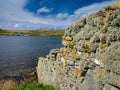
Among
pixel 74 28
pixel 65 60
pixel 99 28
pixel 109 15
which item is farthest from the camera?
pixel 65 60

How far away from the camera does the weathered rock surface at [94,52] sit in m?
7.06

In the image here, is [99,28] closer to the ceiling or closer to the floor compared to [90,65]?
closer to the ceiling

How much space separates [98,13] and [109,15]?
798 mm

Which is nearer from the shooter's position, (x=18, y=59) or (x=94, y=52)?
(x=94, y=52)

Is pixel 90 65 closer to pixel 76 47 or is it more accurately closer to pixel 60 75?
pixel 76 47

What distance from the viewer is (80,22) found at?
33.7 ft

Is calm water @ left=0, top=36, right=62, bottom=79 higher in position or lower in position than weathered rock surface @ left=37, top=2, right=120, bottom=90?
lower

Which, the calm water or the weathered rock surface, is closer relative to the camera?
the weathered rock surface

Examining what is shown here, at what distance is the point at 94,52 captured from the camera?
27.8 feet

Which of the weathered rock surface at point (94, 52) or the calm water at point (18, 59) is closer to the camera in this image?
the weathered rock surface at point (94, 52)

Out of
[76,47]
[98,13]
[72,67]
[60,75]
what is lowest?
[60,75]

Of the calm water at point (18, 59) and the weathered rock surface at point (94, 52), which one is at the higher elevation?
the weathered rock surface at point (94, 52)

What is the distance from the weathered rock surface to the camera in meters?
7.06

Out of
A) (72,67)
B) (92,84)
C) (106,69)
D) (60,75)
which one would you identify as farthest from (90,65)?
(60,75)
